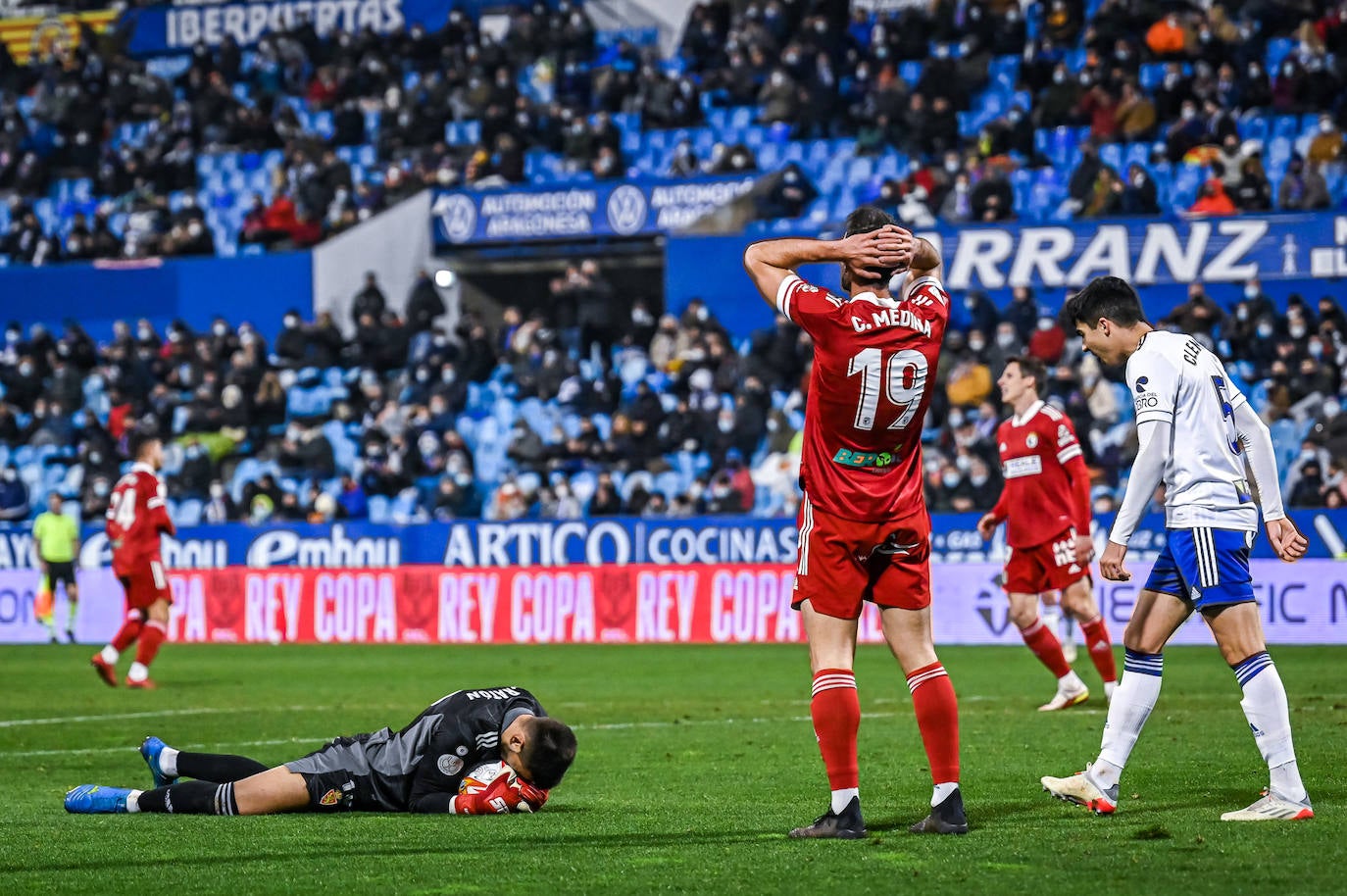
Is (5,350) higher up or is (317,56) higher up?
(317,56)

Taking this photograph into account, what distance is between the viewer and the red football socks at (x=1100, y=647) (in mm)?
14469

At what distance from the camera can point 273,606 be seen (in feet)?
85.6

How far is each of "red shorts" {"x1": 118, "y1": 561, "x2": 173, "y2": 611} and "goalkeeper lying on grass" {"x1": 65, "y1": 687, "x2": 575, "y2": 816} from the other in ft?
33.6

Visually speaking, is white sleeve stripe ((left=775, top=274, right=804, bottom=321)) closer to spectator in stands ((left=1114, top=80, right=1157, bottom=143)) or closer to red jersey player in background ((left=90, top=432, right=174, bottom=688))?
red jersey player in background ((left=90, top=432, right=174, bottom=688))

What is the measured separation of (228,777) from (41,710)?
7998 mm

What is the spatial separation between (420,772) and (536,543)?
17979mm

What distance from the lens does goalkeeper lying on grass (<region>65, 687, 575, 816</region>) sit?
8305 millimetres

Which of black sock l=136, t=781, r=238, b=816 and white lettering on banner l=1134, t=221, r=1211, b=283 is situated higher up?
white lettering on banner l=1134, t=221, r=1211, b=283

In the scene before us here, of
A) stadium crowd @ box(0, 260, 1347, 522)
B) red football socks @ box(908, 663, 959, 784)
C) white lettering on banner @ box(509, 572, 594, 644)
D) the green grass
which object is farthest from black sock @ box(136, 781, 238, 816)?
stadium crowd @ box(0, 260, 1347, 522)

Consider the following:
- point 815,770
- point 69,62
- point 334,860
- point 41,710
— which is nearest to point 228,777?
point 334,860

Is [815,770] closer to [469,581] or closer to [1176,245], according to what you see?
[469,581]

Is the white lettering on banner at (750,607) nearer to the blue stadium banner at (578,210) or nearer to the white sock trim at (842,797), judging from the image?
the blue stadium banner at (578,210)

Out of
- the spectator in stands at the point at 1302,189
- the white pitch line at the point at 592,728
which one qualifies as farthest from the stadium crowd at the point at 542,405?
the white pitch line at the point at 592,728

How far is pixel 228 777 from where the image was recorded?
348 inches
